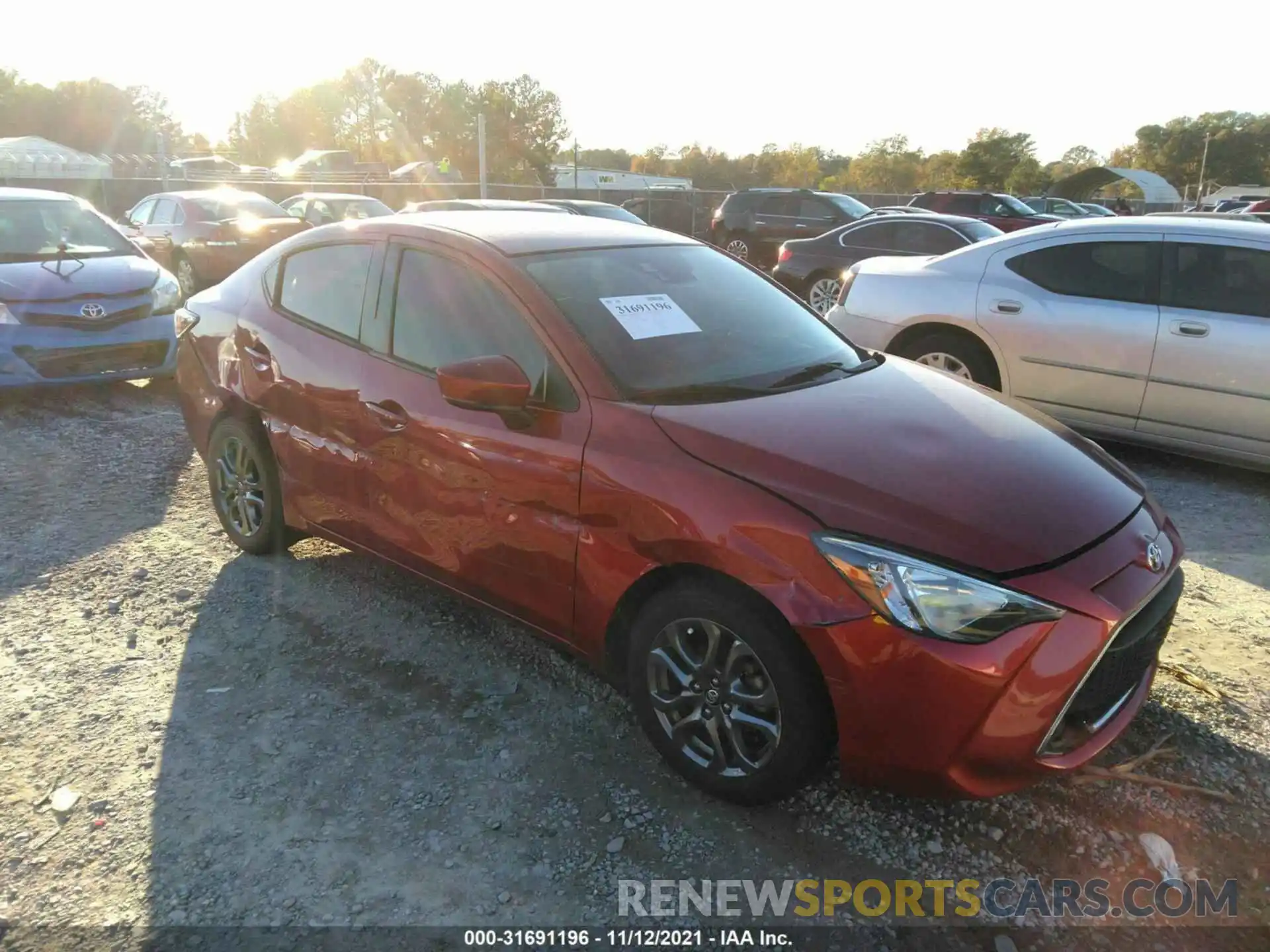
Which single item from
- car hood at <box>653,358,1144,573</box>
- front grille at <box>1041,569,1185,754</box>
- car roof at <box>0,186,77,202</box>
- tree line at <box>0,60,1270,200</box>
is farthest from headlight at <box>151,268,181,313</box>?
tree line at <box>0,60,1270,200</box>

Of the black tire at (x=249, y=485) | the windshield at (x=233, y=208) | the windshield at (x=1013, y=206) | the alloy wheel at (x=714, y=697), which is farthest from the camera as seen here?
the windshield at (x=1013, y=206)

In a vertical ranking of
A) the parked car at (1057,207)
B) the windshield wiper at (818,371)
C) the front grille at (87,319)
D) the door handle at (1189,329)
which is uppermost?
the parked car at (1057,207)

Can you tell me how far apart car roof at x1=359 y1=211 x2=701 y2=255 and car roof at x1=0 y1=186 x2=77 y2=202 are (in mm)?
5737

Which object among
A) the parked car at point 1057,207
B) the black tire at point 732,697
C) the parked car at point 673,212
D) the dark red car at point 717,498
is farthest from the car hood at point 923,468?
the parked car at point 1057,207

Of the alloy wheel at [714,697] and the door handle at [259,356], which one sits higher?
the door handle at [259,356]

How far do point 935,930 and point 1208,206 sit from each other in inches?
1930

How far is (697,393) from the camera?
2.88m

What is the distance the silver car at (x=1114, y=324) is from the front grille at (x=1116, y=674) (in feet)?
10.2

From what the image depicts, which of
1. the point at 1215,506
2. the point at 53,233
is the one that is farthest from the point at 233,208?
the point at 1215,506

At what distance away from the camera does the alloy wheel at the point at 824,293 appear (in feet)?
38.5

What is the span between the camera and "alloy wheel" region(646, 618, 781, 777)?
2457mm

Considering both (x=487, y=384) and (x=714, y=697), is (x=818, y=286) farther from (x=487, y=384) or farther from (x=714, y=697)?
(x=714, y=697)

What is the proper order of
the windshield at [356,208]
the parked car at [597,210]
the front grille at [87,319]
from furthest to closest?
the windshield at [356,208] → the parked car at [597,210] → the front grille at [87,319]

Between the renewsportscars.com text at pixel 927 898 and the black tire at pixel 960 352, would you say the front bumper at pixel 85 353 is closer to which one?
the black tire at pixel 960 352
